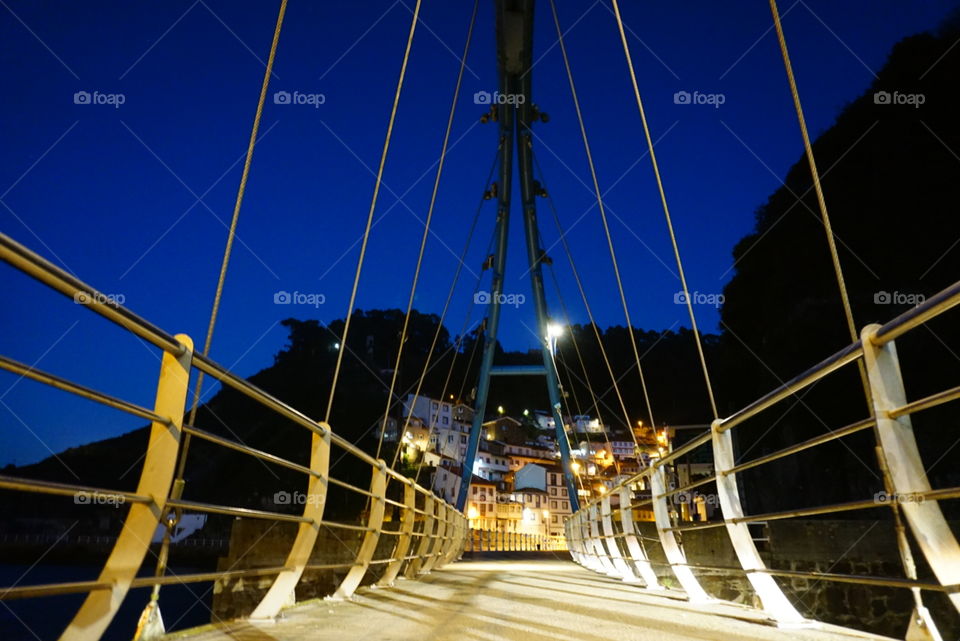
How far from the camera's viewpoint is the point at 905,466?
1.62 metres

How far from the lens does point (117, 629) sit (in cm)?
3369

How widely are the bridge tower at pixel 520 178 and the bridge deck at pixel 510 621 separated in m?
9.43

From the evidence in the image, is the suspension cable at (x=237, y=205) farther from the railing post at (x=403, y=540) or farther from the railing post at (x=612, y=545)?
the railing post at (x=612, y=545)

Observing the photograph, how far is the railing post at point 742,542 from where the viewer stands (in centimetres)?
272

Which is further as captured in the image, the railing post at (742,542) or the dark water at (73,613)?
the dark water at (73,613)

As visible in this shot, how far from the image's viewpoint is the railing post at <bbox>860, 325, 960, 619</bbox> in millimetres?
1499

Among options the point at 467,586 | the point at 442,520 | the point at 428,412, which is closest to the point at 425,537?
the point at 467,586

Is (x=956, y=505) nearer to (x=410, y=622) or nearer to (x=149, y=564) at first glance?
(x=410, y=622)

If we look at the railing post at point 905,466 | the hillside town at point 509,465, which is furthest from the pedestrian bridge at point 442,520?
the hillside town at point 509,465

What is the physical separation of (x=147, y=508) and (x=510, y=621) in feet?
6.61

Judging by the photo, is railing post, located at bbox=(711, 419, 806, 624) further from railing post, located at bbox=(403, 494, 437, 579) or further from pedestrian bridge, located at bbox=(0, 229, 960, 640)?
railing post, located at bbox=(403, 494, 437, 579)

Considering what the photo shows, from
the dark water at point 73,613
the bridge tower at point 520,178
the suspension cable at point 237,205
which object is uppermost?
the bridge tower at point 520,178

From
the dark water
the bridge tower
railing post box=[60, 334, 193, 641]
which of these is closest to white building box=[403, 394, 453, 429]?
the dark water

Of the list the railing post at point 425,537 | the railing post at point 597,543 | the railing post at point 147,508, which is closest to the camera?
the railing post at point 147,508
